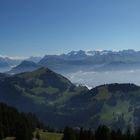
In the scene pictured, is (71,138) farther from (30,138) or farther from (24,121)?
(24,121)

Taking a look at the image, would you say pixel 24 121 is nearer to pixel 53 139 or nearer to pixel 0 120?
pixel 0 120

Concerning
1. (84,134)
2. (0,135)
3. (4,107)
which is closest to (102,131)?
(84,134)

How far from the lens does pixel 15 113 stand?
606ft

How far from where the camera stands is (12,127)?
161625mm

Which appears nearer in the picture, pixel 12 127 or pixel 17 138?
pixel 17 138

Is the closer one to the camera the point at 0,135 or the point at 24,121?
the point at 0,135

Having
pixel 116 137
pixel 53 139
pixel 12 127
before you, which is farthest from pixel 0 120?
pixel 116 137

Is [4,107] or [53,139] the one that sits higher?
[4,107]

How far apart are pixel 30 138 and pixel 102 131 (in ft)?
92.8

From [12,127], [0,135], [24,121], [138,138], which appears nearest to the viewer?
[138,138]

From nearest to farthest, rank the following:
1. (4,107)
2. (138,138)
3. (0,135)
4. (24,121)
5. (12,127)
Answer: (138,138)
(0,135)
(12,127)
(24,121)
(4,107)

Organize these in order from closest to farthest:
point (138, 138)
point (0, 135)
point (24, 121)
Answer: point (138, 138)
point (0, 135)
point (24, 121)

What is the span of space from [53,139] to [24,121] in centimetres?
2420

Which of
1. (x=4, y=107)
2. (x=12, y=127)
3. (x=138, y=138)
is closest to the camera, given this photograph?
(x=138, y=138)
